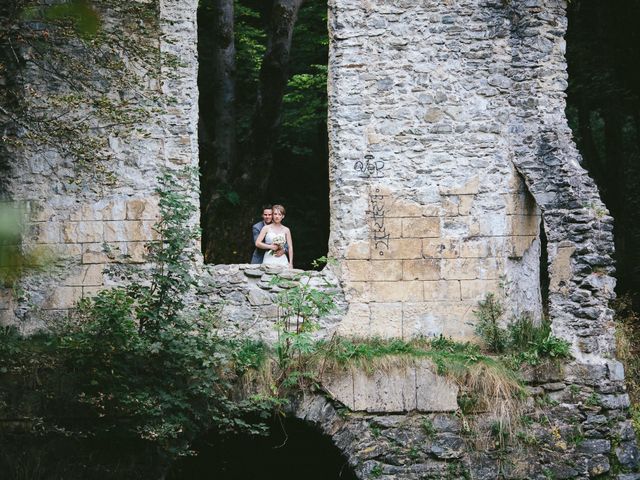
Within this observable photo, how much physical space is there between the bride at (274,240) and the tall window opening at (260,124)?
2.64m

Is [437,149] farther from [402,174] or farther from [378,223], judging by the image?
[378,223]

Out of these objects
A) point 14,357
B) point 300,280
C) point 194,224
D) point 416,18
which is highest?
point 416,18

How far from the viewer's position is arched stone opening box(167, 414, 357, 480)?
980 cm

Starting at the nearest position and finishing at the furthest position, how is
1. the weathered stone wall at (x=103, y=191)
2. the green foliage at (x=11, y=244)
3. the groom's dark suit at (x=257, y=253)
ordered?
the green foliage at (x=11, y=244)
the weathered stone wall at (x=103, y=191)
the groom's dark suit at (x=257, y=253)

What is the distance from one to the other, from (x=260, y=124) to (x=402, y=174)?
3868mm

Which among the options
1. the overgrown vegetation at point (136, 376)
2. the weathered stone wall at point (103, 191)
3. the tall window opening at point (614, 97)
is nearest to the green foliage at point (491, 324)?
the overgrown vegetation at point (136, 376)

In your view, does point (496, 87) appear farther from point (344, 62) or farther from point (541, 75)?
point (344, 62)

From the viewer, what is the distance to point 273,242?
9.11m

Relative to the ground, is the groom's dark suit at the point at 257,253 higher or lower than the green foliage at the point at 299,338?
higher

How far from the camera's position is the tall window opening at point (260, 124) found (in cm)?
1181

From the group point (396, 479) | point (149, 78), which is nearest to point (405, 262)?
point (396, 479)

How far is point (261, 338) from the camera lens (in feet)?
27.4

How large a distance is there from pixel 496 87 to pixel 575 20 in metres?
6.98

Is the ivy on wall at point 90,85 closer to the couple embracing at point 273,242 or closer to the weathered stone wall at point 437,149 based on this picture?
the couple embracing at point 273,242
